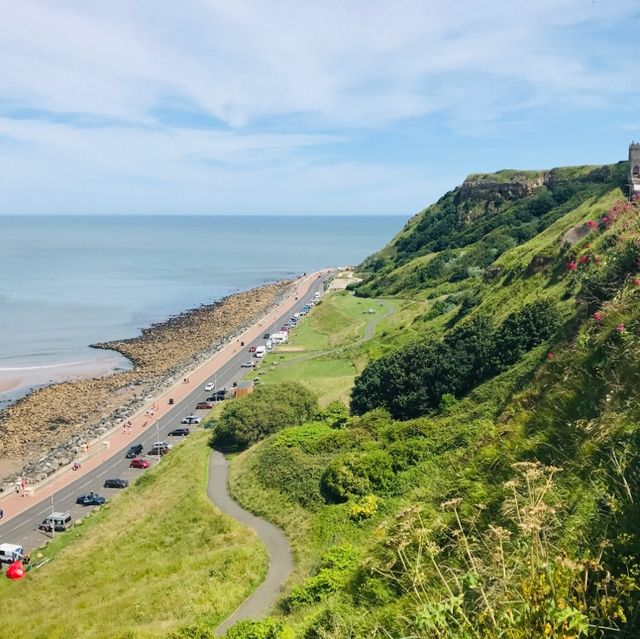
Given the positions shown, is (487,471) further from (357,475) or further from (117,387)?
(117,387)

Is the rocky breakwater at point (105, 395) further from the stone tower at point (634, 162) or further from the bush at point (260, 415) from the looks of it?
the stone tower at point (634, 162)

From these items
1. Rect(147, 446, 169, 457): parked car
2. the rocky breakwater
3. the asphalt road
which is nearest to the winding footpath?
Rect(147, 446, 169, 457): parked car

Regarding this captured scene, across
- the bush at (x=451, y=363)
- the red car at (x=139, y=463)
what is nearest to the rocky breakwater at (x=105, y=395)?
the red car at (x=139, y=463)

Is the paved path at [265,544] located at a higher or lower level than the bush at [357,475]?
lower

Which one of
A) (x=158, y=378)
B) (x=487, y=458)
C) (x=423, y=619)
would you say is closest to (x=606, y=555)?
(x=423, y=619)

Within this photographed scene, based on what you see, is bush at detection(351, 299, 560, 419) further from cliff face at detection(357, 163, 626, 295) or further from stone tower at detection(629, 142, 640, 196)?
cliff face at detection(357, 163, 626, 295)

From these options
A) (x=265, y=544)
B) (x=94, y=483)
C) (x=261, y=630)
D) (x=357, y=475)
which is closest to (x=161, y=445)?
(x=94, y=483)
